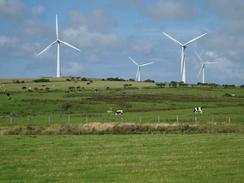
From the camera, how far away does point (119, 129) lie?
1833 inches

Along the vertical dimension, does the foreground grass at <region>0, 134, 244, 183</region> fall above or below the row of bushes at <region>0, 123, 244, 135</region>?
below

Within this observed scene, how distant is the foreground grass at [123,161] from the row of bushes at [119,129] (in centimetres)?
1184

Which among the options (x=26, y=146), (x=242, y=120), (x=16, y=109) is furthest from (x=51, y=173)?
(x=16, y=109)

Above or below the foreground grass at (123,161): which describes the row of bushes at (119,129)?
above

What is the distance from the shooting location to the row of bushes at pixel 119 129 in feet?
149

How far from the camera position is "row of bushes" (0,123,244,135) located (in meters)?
45.3

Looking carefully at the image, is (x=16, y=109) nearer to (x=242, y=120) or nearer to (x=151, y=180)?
(x=242, y=120)

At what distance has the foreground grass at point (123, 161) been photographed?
19.2 m

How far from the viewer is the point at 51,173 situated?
2020 centimetres

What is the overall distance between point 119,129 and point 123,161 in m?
23.1

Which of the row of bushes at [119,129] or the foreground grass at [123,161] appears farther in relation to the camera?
the row of bushes at [119,129]

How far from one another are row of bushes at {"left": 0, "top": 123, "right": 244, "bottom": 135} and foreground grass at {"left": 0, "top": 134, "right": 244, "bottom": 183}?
38.8 feet

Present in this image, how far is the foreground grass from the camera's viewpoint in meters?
19.2

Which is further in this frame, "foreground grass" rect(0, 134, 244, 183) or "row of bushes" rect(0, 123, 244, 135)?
"row of bushes" rect(0, 123, 244, 135)
